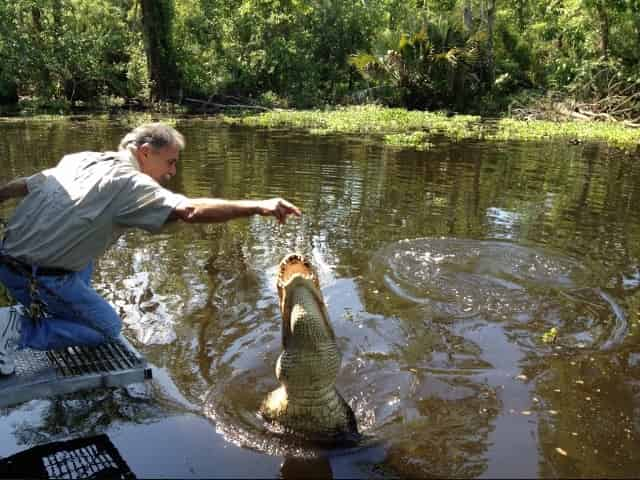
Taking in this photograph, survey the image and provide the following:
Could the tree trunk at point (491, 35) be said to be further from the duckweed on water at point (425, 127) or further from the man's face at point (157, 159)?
the man's face at point (157, 159)

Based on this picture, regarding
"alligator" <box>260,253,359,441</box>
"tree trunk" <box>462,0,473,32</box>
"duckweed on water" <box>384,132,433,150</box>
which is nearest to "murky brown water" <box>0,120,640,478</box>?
"alligator" <box>260,253,359,441</box>

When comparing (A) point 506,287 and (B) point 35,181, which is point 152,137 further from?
(A) point 506,287

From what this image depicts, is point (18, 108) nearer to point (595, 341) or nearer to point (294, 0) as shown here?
point (294, 0)

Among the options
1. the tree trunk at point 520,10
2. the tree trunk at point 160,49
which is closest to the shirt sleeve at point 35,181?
the tree trunk at point 160,49

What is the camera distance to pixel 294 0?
90.9 feet

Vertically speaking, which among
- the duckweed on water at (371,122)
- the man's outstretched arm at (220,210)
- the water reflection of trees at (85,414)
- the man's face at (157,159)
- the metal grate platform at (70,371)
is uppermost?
the man's face at (157,159)

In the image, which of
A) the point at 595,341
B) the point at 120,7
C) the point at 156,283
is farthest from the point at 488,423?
the point at 120,7

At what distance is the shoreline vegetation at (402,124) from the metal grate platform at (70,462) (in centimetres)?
1311

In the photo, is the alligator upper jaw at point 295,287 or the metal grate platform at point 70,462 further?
the alligator upper jaw at point 295,287

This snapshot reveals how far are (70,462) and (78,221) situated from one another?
1282 mm

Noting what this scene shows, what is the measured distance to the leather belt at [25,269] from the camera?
331 centimetres

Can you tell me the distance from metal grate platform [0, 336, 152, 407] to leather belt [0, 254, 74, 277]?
50cm

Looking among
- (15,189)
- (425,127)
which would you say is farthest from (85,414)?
(425,127)

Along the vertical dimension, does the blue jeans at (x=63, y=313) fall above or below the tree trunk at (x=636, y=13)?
below
